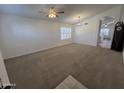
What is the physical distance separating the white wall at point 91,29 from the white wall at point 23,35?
281cm

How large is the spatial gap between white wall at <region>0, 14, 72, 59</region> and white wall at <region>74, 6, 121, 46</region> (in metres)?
2.81

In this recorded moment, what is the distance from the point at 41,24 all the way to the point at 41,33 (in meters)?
0.56

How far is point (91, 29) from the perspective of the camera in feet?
21.1

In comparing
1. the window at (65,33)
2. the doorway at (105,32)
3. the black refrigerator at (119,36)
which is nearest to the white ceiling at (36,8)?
the black refrigerator at (119,36)

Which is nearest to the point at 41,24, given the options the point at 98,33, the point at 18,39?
the point at 18,39

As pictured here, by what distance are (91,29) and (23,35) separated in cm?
513

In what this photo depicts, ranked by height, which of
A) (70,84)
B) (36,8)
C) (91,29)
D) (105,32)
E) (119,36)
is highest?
(36,8)

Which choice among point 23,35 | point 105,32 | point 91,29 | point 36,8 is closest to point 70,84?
point 36,8

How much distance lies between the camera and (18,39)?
13.0 feet

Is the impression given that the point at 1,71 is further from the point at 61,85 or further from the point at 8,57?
the point at 8,57

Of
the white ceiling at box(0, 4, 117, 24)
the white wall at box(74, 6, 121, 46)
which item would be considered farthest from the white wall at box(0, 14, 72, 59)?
the white wall at box(74, 6, 121, 46)

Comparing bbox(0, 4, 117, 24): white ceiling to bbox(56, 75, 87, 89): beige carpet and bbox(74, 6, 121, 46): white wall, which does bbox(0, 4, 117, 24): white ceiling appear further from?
bbox(56, 75, 87, 89): beige carpet

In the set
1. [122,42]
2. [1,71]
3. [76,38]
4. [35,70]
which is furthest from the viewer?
[76,38]

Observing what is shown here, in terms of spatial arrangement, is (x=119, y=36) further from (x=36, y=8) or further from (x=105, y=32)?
(x=36, y=8)
